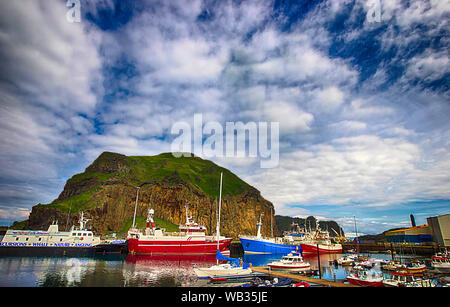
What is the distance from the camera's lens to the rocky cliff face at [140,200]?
9962 cm

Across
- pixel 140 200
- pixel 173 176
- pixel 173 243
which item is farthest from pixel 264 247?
pixel 173 176

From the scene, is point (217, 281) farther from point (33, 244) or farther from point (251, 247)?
point (33, 244)

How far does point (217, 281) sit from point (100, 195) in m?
103

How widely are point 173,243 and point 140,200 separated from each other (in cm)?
7190

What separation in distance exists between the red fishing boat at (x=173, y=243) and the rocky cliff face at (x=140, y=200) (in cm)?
4777

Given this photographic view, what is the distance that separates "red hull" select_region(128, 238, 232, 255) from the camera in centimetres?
6188

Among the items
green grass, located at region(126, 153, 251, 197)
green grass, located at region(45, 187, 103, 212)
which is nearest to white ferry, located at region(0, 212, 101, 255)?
green grass, located at region(45, 187, 103, 212)

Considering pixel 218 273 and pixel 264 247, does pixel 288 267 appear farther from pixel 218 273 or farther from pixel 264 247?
pixel 264 247

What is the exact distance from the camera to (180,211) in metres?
131

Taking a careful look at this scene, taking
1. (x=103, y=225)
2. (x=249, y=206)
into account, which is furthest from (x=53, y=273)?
(x=249, y=206)

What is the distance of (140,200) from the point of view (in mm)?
127875

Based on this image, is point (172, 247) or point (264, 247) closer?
point (172, 247)

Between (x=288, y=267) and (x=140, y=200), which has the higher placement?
(x=140, y=200)

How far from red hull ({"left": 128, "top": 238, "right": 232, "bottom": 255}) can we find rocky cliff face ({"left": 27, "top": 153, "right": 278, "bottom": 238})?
159 ft
